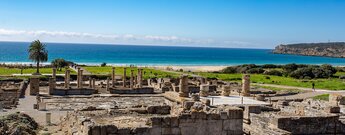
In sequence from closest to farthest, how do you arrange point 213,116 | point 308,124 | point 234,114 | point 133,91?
point 213,116 → point 234,114 → point 308,124 → point 133,91

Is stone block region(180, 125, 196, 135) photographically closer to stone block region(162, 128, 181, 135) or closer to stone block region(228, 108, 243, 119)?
stone block region(162, 128, 181, 135)

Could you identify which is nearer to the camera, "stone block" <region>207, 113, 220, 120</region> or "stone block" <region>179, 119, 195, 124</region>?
"stone block" <region>179, 119, 195, 124</region>

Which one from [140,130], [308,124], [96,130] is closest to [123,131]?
[140,130]

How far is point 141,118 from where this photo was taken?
17.3 m

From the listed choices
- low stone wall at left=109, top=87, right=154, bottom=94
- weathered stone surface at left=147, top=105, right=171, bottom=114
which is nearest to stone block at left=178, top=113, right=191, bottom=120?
weathered stone surface at left=147, top=105, right=171, bottom=114

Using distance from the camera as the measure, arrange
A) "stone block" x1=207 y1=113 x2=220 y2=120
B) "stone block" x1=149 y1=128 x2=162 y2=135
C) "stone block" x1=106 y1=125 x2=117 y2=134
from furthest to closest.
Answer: "stone block" x1=207 y1=113 x2=220 y2=120
"stone block" x1=149 y1=128 x2=162 y2=135
"stone block" x1=106 y1=125 x2=117 y2=134

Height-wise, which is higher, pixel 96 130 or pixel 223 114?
pixel 223 114

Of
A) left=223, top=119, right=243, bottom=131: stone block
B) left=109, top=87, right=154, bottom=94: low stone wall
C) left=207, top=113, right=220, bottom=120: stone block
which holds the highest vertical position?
left=207, top=113, right=220, bottom=120: stone block

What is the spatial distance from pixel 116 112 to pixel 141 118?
1.55 metres

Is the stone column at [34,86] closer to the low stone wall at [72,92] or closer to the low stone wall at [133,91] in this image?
the low stone wall at [72,92]

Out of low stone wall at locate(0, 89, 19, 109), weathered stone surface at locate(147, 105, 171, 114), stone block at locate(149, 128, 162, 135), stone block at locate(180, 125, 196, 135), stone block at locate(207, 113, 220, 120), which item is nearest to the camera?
stone block at locate(149, 128, 162, 135)

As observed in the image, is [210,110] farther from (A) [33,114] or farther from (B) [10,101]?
(B) [10,101]

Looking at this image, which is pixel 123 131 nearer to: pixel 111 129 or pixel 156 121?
pixel 111 129

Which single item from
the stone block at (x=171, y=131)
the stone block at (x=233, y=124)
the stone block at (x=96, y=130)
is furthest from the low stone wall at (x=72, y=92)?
the stone block at (x=96, y=130)
